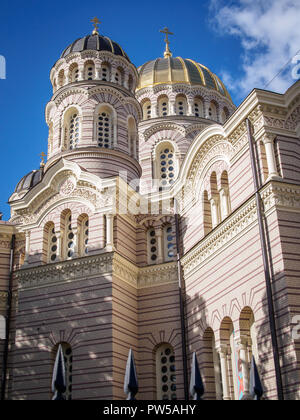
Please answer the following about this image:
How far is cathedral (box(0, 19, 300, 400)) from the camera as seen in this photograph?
16.0 meters

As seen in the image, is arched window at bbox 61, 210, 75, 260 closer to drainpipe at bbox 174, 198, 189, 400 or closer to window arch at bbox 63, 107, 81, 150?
window arch at bbox 63, 107, 81, 150

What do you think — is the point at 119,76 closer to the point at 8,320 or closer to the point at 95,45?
the point at 95,45

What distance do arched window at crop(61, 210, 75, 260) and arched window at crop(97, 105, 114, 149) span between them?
3703 millimetres

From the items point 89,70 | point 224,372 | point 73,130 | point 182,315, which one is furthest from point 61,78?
point 224,372

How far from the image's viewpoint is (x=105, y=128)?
24.9 m

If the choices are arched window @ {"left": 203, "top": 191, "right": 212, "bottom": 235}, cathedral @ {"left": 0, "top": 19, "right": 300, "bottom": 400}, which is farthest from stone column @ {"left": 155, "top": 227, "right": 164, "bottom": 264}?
arched window @ {"left": 203, "top": 191, "right": 212, "bottom": 235}

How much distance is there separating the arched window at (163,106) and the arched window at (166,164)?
2.32m

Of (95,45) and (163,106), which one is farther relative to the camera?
(163,106)

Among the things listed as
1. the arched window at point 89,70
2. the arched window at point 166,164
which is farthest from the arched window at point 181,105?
the arched window at point 89,70

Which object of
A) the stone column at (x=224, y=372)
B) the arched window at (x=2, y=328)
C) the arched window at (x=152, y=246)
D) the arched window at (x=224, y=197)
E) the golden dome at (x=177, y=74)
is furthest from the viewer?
the golden dome at (x=177, y=74)

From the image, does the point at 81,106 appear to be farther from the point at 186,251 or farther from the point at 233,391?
the point at 233,391

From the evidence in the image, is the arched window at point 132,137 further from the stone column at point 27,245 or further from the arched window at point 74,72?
the stone column at point 27,245

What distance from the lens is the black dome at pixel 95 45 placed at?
2659 centimetres

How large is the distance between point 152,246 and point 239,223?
6241 millimetres
